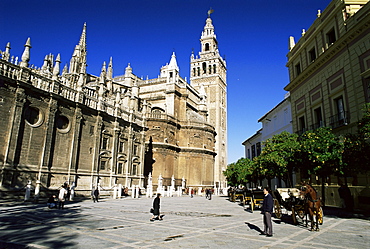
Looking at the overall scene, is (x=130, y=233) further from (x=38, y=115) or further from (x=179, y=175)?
(x=179, y=175)

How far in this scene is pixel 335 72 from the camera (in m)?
17.8

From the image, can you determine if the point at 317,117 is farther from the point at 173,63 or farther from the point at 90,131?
the point at 173,63

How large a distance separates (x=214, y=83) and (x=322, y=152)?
53.0 meters

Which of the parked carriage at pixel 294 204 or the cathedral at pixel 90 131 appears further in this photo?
the cathedral at pixel 90 131

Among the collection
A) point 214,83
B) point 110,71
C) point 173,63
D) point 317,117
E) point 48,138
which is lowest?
point 48,138

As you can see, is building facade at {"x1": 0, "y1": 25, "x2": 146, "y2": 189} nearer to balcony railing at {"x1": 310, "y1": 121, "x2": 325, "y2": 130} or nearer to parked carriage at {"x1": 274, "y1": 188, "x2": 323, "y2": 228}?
parked carriage at {"x1": 274, "y1": 188, "x2": 323, "y2": 228}

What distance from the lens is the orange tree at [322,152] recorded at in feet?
41.8

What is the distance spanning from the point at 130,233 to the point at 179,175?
35.6m

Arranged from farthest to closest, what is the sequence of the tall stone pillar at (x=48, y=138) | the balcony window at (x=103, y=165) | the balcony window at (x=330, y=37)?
the balcony window at (x=103, y=165) < the tall stone pillar at (x=48, y=138) < the balcony window at (x=330, y=37)

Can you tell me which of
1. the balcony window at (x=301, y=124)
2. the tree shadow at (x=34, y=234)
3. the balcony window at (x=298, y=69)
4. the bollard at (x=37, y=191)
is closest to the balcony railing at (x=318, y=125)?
the balcony window at (x=301, y=124)

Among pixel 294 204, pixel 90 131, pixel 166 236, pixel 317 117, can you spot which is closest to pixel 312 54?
pixel 317 117

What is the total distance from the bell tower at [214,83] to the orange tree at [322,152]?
1766 inches

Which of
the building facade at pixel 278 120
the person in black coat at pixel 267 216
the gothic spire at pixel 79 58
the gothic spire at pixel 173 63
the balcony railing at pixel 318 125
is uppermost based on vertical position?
the gothic spire at pixel 173 63

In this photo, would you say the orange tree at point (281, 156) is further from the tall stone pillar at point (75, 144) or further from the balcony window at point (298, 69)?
the tall stone pillar at point (75, 144)
